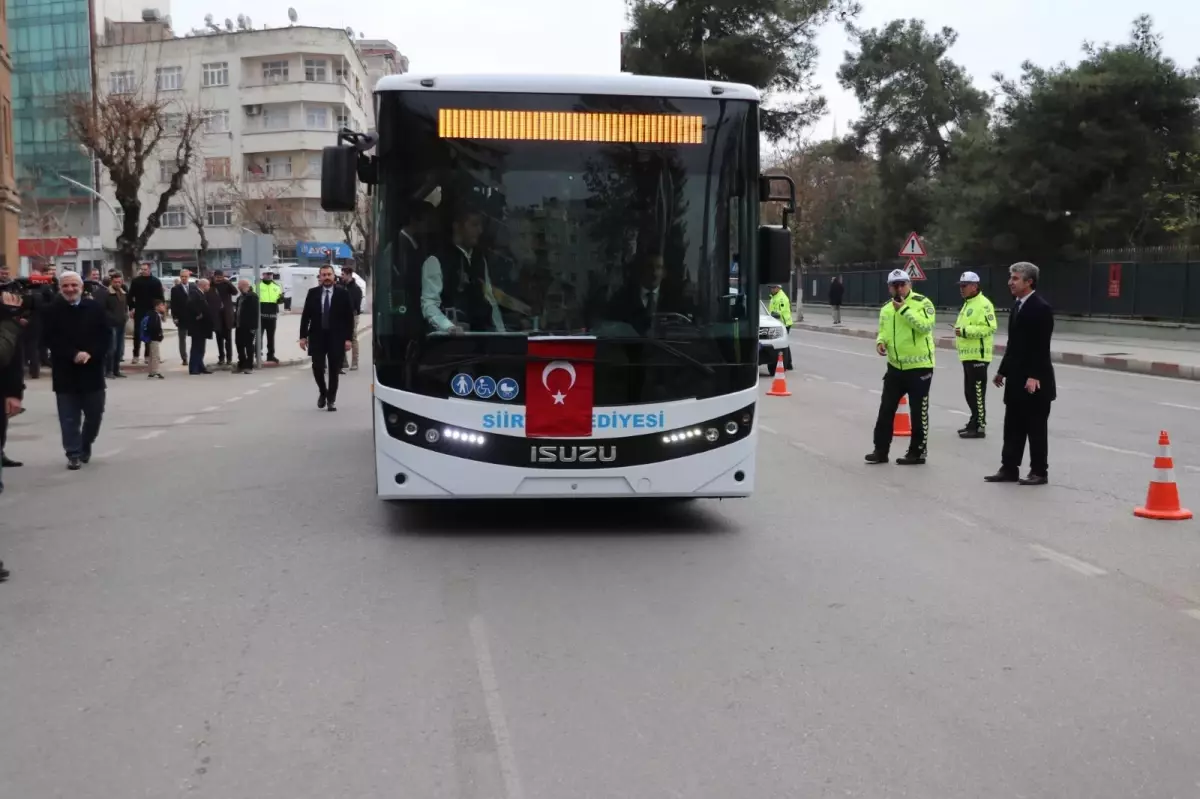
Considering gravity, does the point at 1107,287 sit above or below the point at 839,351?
above

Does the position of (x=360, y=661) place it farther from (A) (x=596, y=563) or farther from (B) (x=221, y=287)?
(B) (x=221, y=287)

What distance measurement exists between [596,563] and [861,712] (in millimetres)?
3020

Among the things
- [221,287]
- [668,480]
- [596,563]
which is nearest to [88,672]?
[596,563]

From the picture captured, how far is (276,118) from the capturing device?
8400 centimetres

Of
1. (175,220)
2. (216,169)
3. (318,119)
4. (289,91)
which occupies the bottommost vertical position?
(175,220)

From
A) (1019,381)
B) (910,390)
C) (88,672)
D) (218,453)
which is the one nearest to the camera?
(88,672)

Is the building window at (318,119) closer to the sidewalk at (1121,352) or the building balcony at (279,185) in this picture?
the building balcony at (279,185)

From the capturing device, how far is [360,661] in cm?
581

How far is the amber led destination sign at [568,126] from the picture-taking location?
8508 millimetres

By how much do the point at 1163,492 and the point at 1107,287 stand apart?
28.2m

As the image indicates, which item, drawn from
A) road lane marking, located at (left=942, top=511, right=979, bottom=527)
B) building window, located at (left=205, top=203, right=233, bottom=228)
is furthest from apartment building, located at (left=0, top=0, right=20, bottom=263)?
building window, located at (left=205, top=203, right=233, bottom=228)

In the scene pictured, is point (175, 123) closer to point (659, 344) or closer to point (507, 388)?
point (507, 388)

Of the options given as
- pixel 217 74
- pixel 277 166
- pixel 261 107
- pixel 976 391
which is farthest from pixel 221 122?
pixel 976 391

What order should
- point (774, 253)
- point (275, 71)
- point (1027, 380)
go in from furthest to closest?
point (275, 71), point (1027, 380), point (774, 253)
